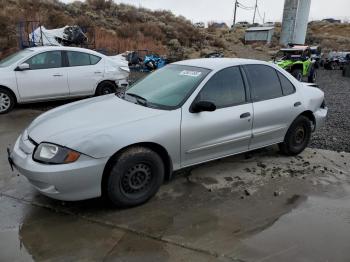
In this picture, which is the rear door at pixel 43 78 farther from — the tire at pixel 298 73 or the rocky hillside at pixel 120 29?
the tire at pixel 298 73

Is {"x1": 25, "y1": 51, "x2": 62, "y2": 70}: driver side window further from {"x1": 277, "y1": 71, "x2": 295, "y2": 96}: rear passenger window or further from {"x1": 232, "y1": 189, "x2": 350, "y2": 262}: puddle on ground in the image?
{"x1": 232, "y1": 189, "x2": 350, "y2": 262}: puddle on ground

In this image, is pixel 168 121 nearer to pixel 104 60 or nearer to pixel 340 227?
pixel 340 227

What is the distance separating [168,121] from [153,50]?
17.6 metres

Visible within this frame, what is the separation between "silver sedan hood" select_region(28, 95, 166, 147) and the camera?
3555mm

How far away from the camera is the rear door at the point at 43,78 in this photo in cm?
787

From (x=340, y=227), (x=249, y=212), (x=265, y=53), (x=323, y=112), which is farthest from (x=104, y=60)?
(x=265, y=53)

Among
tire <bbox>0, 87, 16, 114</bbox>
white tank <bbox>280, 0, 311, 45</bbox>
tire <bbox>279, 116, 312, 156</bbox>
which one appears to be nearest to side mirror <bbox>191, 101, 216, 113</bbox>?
tire <bbox>279, 116, 312, 156</bbox>

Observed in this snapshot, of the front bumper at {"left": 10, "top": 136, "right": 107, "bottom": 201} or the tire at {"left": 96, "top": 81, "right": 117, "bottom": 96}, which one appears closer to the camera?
the front bumper at {"left": 10, "top": 136, "right": 107, "bottom": 201}

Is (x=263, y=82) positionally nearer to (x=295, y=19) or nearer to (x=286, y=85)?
(x=286, y=85)

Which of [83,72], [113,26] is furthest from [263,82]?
[113,26]

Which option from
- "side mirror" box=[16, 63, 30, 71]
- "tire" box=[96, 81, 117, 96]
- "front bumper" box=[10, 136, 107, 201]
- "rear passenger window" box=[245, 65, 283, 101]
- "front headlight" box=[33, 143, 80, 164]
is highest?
"rear passenger window" box=[245, 65, 283, 101]

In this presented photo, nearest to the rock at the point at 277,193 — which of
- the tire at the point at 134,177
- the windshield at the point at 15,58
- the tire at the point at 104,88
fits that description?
the tire at the point at 134,177

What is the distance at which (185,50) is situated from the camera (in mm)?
24453

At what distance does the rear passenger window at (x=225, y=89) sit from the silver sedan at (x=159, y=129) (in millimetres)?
14
